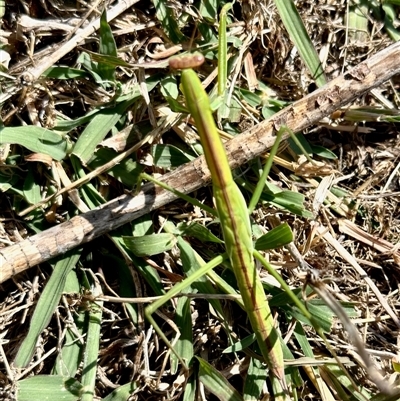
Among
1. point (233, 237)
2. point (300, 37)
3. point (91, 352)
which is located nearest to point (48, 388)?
point (91, 352)

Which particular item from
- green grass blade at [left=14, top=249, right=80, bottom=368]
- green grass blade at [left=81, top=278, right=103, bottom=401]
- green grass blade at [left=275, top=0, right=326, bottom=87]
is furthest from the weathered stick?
green grass blade at [left=81, top=278, right=103, bottom=401]

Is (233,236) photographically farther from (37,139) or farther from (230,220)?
(37,139)

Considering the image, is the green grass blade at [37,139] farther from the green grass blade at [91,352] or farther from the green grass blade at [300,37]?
the green grass blade at [300,37]

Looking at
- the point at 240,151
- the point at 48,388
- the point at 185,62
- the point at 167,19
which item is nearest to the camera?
the point at 185,62

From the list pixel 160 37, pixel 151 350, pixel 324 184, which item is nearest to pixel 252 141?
pixel 324 184

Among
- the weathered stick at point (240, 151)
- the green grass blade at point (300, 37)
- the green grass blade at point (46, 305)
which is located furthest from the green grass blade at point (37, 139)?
the green grass blade at point (300, 37)

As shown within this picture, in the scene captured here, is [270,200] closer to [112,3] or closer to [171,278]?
[171,278]

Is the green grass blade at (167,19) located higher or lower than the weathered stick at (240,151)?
higher

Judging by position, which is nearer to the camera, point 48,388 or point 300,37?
point 48,388
